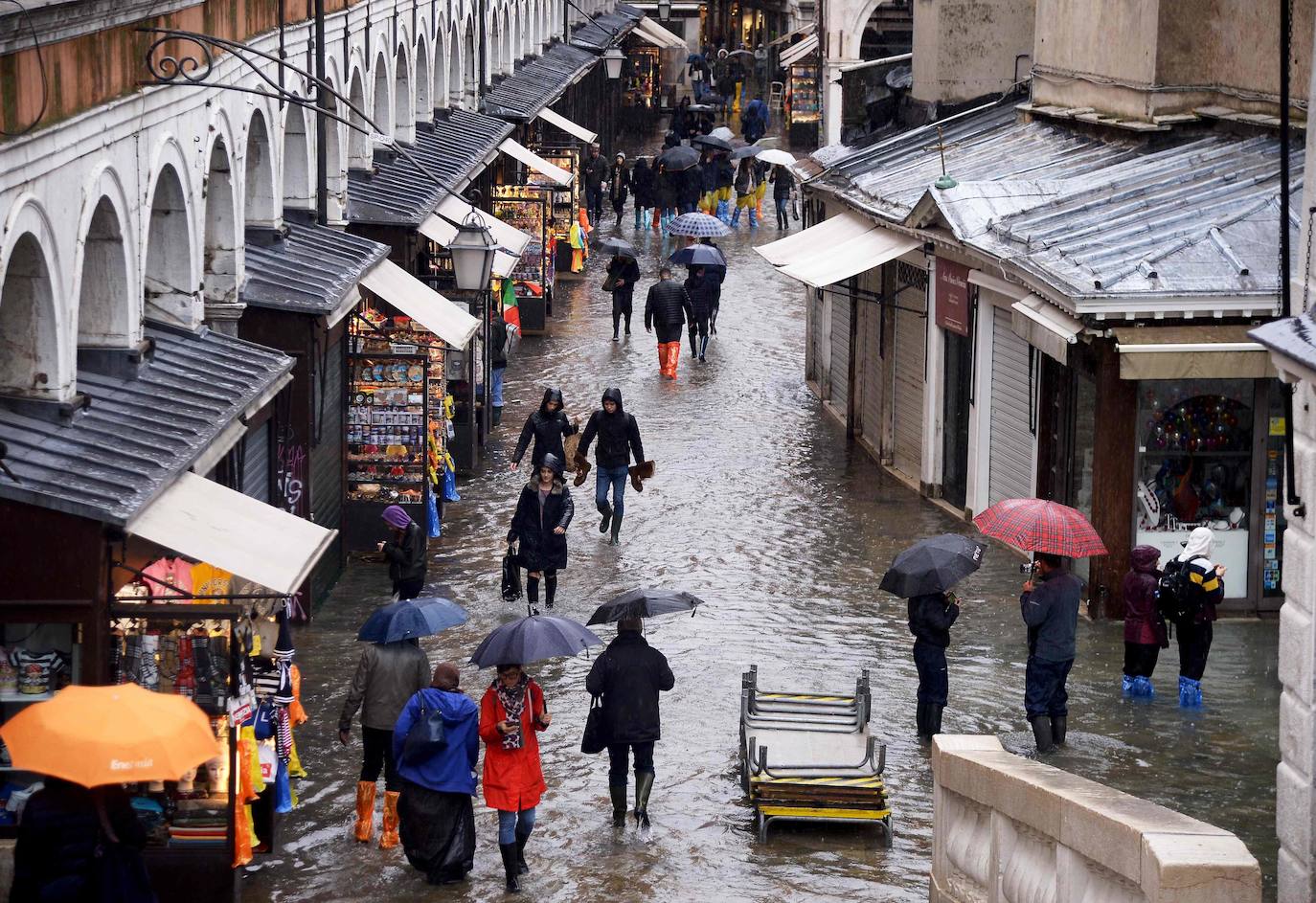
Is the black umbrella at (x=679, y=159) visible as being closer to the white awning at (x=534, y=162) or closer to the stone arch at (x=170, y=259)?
the white awning at (x=534, y=162)

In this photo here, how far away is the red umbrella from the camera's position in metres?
13.9

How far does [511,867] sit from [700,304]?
1830cm

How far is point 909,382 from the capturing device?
2267cm

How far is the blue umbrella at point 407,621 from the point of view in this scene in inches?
479

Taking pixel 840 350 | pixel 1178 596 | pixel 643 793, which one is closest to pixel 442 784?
pixel 643 793

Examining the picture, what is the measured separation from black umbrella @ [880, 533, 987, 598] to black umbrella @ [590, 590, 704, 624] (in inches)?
66.6

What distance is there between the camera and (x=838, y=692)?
1512 centimetres

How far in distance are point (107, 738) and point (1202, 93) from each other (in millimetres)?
14536

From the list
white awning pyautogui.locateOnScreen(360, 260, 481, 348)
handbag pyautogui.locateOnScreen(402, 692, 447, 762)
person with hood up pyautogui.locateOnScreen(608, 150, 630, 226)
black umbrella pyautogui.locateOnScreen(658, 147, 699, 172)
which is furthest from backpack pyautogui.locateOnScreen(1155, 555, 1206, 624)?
person with hood up pyautogui.locateOnScreen(608, 150, 630, 226)

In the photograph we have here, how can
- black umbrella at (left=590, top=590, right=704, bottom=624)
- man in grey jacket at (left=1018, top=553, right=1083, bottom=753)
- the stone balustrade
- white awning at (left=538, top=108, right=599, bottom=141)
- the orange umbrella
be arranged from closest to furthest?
the stone balustrade → the orange umbrella → black umbrella at (left=590, top=590, right=704, bottom=624) → man in grey jacket at (left=1018, top=553, right=1083, bottom=753) → white awning at (left=538, top=108, right=599, bottom=141)

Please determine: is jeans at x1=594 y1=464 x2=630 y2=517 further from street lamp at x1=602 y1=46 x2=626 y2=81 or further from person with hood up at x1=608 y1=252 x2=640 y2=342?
street lamp at x1=602 y1=46 x2=626 y2=81

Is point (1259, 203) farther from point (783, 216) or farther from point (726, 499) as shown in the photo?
point (783, 216)

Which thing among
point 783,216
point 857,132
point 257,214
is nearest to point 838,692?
point 257,214

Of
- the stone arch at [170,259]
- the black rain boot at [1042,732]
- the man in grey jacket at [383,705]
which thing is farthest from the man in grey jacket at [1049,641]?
the stone arch at [170,259]
